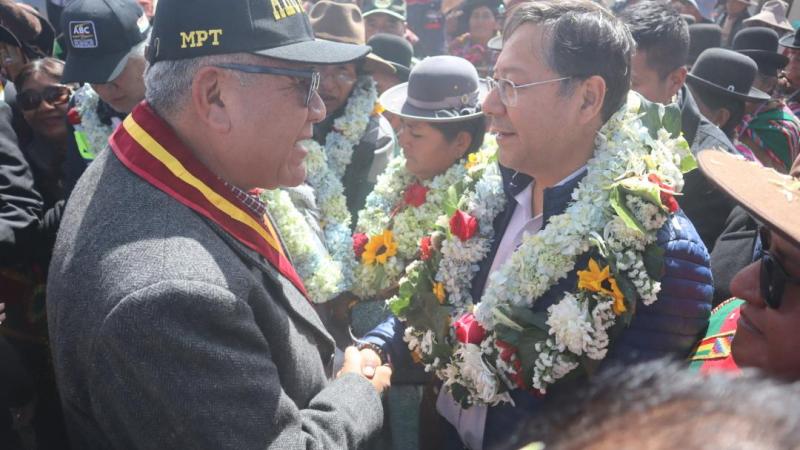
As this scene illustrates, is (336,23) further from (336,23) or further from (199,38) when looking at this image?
(199,38)

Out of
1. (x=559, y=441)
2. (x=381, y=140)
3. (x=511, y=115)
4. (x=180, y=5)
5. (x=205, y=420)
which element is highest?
(x=180, y=5)

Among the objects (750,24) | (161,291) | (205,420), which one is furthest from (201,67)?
(750,24)

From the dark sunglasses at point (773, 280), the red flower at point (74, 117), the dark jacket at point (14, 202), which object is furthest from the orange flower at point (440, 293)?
the red flower at point (74, 117)

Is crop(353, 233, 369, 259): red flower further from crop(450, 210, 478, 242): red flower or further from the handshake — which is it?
the handshake

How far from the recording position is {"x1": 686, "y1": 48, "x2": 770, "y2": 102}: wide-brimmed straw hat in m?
4.26

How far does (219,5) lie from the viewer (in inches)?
67.4

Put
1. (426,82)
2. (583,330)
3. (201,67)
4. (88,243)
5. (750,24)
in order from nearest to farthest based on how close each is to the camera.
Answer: (88,243) < (201,67) < (583,330) < (426,82) < (750,24)

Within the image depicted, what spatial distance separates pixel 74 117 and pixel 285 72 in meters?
2.64

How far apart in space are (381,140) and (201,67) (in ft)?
8.88

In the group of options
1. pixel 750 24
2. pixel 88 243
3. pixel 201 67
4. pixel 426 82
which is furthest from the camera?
pixel 750 24

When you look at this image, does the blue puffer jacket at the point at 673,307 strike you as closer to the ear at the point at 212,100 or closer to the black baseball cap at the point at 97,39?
the ear at the point at 212,100

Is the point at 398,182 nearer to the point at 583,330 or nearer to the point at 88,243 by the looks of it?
the point at 583,330

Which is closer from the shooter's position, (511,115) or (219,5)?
(219,5)

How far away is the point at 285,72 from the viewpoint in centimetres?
179
